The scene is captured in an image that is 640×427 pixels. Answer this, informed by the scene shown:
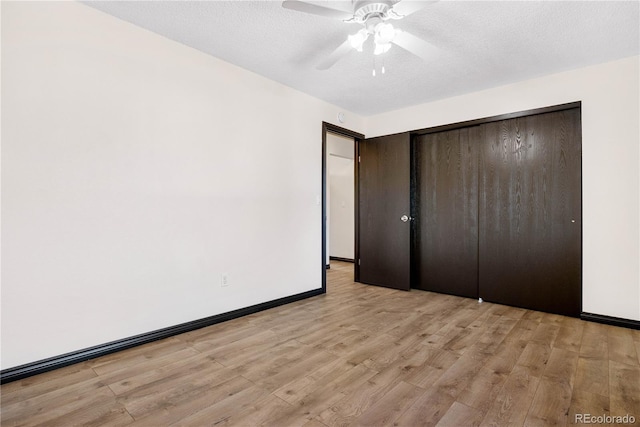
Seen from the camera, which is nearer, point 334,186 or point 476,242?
point 476,242

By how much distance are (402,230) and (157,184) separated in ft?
9.88

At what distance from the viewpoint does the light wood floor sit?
5.37ft

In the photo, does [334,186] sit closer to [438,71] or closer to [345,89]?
[345,89]

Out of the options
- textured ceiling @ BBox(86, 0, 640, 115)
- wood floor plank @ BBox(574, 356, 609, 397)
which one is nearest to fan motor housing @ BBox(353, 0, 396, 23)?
textured ceiling @ BBox(86, 0, 640, 115)

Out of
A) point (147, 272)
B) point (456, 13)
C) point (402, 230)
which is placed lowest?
point (147, 272)

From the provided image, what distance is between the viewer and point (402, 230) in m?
4.29

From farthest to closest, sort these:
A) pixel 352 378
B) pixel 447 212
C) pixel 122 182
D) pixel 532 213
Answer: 1. pixel 447 212
2. pixel 532 213
3. pixel 122 182
4. pixel 352 378

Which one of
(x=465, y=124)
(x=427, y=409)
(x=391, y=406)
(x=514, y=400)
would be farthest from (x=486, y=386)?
(x=465, y=124)

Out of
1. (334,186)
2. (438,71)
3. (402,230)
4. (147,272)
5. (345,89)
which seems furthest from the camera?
(334,186)

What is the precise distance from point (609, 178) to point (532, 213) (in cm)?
70

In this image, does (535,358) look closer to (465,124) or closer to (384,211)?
(384,211)

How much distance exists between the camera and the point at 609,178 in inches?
117

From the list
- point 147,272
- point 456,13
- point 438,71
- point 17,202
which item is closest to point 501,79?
point 438,71

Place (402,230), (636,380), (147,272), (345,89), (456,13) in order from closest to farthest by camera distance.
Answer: (636,380), (456,13), (147,272), (345,89), (402,230)
